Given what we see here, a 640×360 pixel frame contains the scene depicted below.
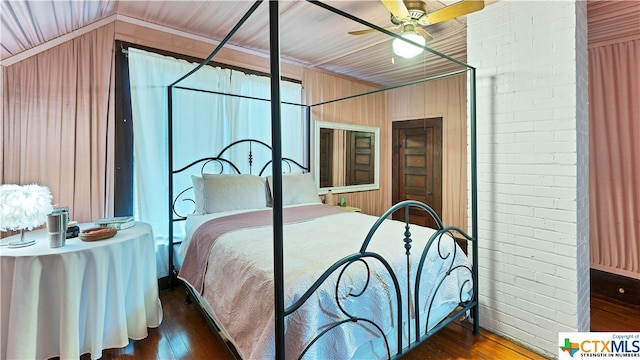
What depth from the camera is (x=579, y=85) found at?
1770 mm

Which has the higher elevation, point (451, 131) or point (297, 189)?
point (451, 131)

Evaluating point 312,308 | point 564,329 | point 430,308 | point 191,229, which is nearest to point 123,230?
point 191,229

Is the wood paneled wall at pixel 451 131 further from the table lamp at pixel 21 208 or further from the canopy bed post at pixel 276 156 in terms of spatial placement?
the table lamp at pixel 21 208

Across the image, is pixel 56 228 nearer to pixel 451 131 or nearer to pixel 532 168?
pixel 532 168

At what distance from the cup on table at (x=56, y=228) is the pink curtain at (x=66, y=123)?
801mm

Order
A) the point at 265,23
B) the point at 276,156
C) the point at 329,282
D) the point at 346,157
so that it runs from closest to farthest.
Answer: the point at 276,156 < the point at 329,282 < the point at 265,23 < the point at 346,157

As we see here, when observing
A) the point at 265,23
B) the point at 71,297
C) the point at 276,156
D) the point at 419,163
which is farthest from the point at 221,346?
the point at 419,163

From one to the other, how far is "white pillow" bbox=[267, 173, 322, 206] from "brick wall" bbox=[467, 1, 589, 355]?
1.69m

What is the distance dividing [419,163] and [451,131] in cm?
67

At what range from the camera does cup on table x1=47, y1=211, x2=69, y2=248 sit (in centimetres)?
159

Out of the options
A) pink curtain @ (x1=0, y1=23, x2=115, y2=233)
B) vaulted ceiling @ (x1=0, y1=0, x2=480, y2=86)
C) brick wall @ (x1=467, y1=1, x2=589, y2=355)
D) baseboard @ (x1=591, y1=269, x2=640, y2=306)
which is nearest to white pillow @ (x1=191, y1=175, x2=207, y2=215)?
pink curtain @ (x1=0, y1=23, x2=115, y2=233)

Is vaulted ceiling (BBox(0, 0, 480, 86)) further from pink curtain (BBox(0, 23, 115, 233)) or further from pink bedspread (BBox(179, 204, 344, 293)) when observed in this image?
pink bedspread (BBox(179, 204, 344, 293))

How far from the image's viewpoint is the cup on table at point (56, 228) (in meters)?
1.59

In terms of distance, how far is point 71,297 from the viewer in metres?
1.53
